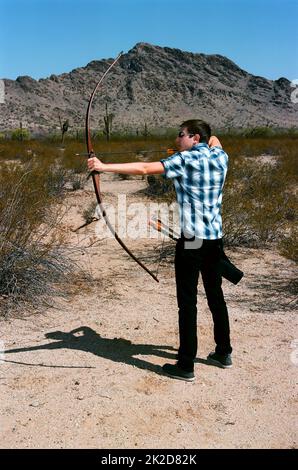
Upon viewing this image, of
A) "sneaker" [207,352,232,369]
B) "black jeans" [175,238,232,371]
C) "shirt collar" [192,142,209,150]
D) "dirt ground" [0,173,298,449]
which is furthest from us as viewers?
"sneaker" [207,352,232,369]

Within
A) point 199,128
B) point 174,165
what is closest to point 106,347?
point 174,165

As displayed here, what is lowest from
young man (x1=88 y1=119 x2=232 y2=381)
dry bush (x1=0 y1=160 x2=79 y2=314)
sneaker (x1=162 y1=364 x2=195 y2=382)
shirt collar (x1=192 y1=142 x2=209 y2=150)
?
sneaker (x1=162 y1=364 x2=195 y2=382)

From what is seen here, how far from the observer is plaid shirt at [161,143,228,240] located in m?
3.72

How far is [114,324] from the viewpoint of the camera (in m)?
5.34

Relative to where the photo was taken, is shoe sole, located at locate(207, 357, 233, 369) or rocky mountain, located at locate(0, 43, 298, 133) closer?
shoe sole, located at locate(207, 357, 233, 369)

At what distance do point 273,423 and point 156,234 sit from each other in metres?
5.85

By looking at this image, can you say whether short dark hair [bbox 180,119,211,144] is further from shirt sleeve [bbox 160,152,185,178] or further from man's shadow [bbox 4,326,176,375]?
man's shadow [bbox 4,326,176,375]

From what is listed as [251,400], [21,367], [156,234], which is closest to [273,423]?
[251,400]

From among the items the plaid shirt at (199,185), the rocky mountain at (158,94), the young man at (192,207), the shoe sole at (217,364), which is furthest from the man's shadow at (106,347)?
the rocky mountain at (158,94)

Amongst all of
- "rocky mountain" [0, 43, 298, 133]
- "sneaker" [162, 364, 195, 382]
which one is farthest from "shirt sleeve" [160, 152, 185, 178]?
"rocky mountain" [0, 43, 298, 133]

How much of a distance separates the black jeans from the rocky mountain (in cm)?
7289

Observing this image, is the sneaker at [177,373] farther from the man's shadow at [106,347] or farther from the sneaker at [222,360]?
the sneaker at [222,360]
